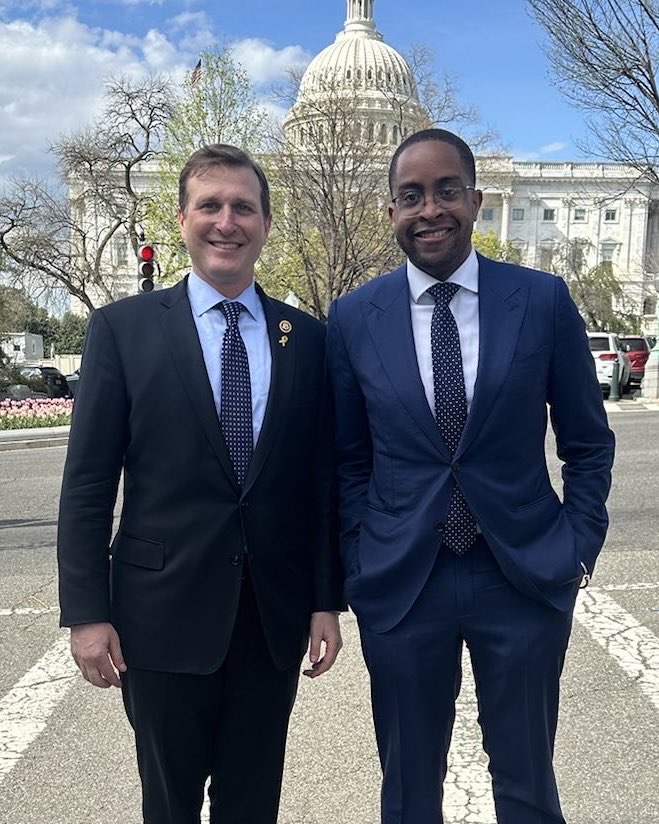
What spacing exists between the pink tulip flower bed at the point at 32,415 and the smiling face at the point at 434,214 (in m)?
16.0

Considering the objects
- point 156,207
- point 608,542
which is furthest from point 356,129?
point 608,542

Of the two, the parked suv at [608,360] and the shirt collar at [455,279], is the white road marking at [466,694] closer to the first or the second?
the shirt collar at [455,279]

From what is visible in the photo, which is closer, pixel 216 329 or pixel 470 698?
pixel 216 329

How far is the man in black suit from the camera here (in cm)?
219

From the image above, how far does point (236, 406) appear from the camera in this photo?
224 cm

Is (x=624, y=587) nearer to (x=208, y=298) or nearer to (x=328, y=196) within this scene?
(x=208, y=298)

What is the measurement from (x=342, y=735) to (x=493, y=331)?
84.9 inches

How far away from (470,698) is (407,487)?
217 cm

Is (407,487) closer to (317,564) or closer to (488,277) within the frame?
(317,564)

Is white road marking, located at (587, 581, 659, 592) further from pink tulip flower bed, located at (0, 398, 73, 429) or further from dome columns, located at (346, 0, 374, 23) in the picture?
dome columns, located at (346, 0, 374, 23)

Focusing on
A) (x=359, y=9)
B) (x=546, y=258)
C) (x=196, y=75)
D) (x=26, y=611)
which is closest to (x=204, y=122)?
(x=196, y=75)

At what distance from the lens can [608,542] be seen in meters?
6.74

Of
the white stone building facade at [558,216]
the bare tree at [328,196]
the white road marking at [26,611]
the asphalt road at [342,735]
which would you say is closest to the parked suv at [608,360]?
the bare tree at [328,196]

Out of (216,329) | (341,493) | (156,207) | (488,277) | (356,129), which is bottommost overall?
(341,493)
